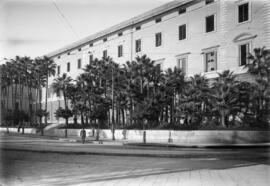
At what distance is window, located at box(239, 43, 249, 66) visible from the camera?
30844 mm

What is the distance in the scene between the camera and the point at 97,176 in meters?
9.70

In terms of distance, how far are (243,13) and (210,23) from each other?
4266mm

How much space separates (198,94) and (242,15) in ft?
26.2

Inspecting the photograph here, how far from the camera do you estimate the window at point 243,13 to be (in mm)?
30719

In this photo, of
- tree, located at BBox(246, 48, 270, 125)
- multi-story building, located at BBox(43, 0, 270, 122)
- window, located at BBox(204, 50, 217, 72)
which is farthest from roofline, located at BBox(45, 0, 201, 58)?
tree, located at BBox(246, 48, 270, 125)

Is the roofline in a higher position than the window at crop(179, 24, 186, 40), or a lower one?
higher

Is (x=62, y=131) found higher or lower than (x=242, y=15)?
lower

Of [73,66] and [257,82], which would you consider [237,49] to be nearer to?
[257,82]

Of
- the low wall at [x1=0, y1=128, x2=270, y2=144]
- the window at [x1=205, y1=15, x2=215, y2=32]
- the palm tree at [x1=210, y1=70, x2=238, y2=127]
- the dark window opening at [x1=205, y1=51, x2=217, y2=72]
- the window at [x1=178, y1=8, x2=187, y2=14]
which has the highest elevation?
the window at [x1=178, y1=8, x2=187, y2=14]

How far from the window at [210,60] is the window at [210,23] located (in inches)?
88.4

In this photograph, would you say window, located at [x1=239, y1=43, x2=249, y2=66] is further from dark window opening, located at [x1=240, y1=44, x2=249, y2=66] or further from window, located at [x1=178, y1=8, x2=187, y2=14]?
window, located at [x1=178, y1=8, x2=187, y2=14]

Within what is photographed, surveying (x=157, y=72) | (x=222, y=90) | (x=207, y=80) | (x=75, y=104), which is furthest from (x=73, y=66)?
(x=222, y=90)

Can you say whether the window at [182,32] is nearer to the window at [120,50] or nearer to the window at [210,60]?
the window at [210,60]

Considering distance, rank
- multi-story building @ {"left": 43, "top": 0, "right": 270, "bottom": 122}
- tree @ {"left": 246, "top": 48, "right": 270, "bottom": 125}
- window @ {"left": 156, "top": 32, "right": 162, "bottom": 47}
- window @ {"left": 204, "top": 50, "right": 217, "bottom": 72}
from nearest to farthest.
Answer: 1. tree @ {"left": 246, "top": 48, "right": 270, "bottom": 125}
2. multi-story building @ {"left": 43, "top": 0, "right": 270, "bottom": 122}
3. window @ {"left": 204, "top": 50, "right": 217, "bottom": 72}
4. window @ {"left": 156, "top": 32, "right": 162, "bottom": 47}
